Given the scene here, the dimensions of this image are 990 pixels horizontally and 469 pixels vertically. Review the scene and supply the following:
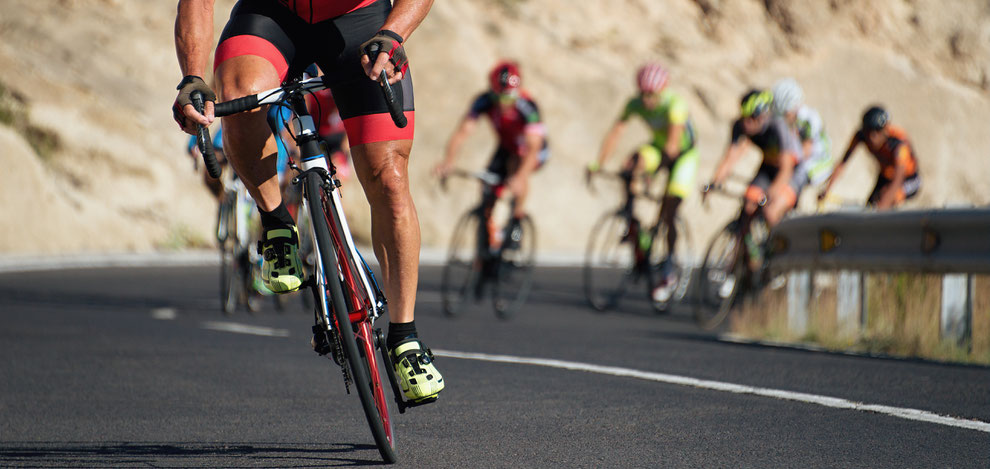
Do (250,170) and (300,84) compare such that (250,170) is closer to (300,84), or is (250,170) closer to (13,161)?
(300,84)

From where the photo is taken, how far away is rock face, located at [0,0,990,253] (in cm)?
2780

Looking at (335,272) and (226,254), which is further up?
(226,254)

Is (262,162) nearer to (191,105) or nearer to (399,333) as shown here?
(191,105)

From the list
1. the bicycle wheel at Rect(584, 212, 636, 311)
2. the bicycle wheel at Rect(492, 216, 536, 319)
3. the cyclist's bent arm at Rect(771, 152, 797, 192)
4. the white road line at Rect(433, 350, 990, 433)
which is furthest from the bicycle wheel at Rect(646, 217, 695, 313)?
the white road line at Rect(433, 350, 990, 433)

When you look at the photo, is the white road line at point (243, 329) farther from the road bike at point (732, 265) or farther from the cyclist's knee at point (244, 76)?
the cyclist's knee at point (244, 76)

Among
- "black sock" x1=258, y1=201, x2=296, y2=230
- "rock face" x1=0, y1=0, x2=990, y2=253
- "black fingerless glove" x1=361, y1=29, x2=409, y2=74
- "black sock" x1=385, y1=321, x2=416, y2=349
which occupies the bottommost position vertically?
"black sock" x1=385, y1=321, x2=416, y2=349

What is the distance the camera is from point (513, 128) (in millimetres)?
12305

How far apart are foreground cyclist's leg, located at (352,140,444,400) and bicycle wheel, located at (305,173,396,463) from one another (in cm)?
23

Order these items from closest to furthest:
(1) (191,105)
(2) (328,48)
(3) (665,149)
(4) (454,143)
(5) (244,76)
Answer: (1) (191,105) → (5) (244,76) → (2) (328,48) → (4) (454,143) → (3) (665,149)

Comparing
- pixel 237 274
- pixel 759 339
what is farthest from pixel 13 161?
pixel 759 339

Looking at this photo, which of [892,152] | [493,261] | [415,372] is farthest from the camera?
[892,152]

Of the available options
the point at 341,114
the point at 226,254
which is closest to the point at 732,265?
the point at 226,254

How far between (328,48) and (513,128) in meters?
7.46

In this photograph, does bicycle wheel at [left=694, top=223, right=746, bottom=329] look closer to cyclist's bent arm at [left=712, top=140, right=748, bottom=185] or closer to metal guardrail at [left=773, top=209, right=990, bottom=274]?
cyclist's bent arm at [left=712, top=140, right=748, bottom=185]
